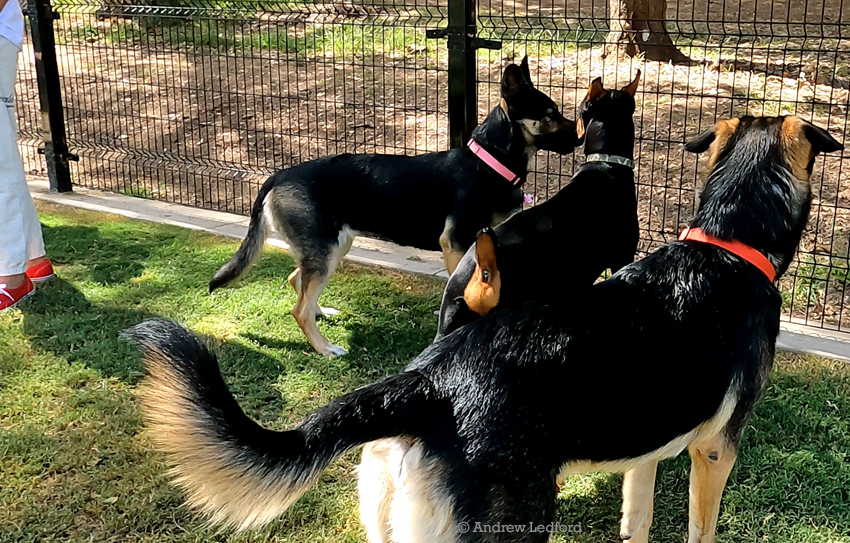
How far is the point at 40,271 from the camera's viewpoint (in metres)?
5.19

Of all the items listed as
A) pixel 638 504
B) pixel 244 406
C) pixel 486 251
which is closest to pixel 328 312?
pixel 244 406

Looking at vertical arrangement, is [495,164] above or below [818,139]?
below

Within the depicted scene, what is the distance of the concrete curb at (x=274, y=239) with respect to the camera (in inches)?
169

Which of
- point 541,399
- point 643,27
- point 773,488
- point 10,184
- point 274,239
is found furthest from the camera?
point 643,27

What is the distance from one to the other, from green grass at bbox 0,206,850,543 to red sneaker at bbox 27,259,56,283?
129 millimetres

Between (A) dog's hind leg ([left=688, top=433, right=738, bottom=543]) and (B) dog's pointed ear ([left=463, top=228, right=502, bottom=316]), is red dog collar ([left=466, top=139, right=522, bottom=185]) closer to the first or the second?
(B) dog's pointed ear ([left=463, top=228, right=502, bottom=316])

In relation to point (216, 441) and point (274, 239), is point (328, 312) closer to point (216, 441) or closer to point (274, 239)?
point (274, 239)

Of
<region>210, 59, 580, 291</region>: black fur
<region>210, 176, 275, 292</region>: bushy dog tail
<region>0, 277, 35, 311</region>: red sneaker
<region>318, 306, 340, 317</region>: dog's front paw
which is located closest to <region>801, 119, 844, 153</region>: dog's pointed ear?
<region>210, 59, 580, 291</region>: black fur

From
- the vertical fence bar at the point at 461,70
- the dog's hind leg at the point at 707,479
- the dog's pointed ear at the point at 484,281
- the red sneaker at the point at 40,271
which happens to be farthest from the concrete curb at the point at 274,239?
the dog's pointed ear at the point at 484,281

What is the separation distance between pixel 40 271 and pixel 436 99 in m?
3.75

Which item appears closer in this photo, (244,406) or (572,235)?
(572,235)

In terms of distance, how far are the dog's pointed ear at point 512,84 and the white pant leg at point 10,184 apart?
3012 mm

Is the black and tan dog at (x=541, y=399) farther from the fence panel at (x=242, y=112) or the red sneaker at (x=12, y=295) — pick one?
the fence panel at (x=242, y=112)

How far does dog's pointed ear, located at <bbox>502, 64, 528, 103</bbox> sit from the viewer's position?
4461 millimetres
